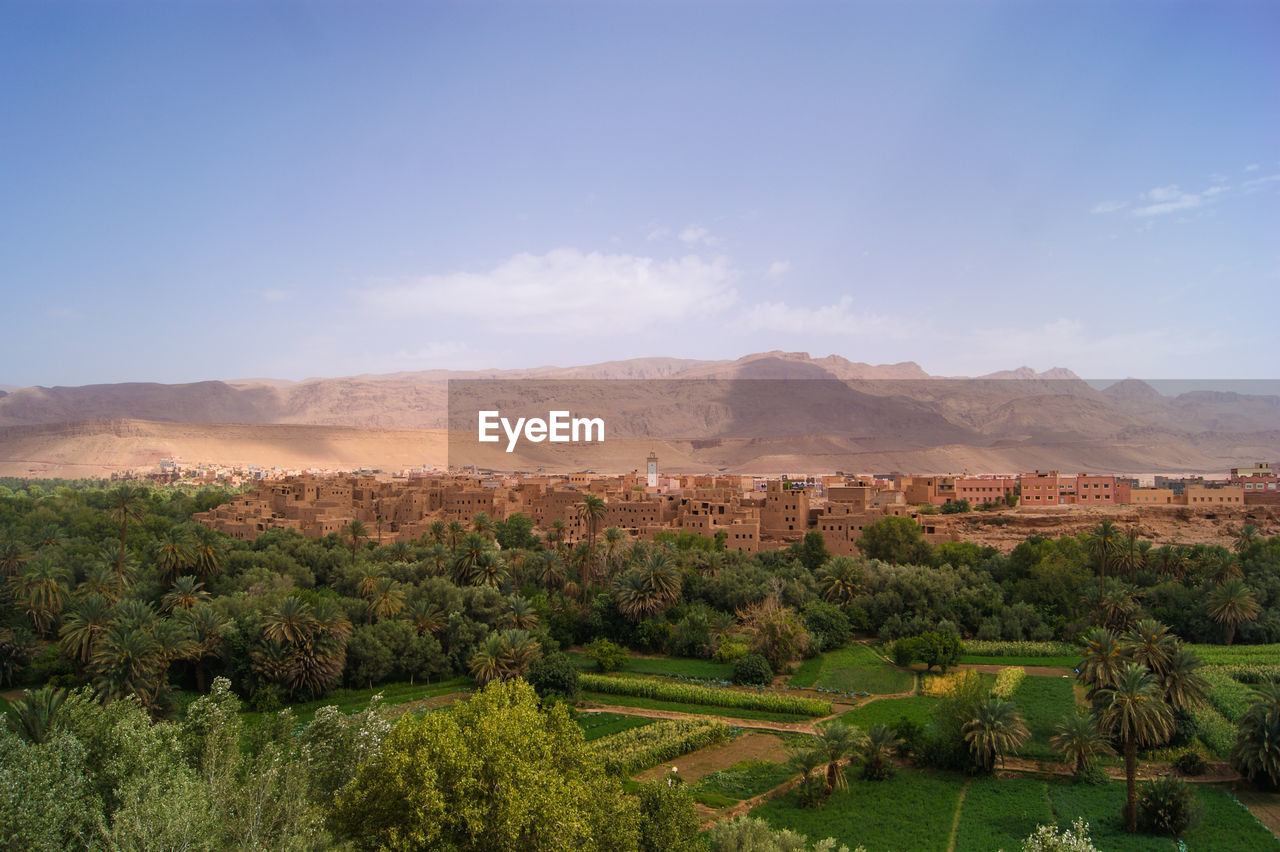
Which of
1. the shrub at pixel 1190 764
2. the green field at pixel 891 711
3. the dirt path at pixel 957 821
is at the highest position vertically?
the shrub at pixel 1190 764

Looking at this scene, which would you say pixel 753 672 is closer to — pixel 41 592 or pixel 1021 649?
pixel 1021 649

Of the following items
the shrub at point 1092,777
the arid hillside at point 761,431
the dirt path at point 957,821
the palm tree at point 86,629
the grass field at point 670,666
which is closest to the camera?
the dirt path at point 957,821

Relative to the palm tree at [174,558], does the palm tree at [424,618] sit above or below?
below

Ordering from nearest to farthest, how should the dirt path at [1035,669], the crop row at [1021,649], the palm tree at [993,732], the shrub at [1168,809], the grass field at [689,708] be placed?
the shrub at [1168,809] < the palm tree at [993,732] < the grass field at [689,708] < the dirt path at [1035,669] < the crop row at [1021,649]

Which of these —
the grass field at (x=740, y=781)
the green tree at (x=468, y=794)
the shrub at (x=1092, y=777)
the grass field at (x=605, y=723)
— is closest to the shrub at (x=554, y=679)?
the grass field at (x=605, y=723)

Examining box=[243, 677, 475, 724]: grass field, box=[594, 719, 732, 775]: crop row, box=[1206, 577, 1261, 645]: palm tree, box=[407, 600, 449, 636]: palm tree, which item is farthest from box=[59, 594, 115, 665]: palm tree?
box=[1206, 577, 1261, 645]: palm tree

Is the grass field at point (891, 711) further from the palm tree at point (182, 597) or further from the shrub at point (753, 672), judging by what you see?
the palm tree at point (182, 597)

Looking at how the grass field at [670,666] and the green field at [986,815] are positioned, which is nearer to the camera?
the green field at [986,815]

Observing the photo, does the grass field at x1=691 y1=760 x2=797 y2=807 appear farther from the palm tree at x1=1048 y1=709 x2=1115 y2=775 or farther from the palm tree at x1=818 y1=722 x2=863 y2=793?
the palm tree at x1=1048 y1=709 x2=1115 y2=775
